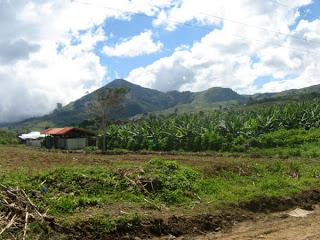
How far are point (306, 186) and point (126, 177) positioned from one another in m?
6.93

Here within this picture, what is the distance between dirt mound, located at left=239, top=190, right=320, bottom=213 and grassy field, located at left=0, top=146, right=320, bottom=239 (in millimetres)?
38

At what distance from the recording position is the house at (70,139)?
54156mm

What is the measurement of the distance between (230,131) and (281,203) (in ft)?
84.0

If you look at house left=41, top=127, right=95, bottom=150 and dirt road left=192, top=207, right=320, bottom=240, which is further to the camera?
house left=41, top=127, right=95, bottom=150

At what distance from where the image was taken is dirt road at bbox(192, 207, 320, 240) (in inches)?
392

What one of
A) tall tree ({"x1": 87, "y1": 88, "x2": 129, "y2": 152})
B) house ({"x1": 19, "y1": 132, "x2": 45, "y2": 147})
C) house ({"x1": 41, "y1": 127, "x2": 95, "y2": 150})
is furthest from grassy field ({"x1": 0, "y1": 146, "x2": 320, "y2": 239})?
house ({"x1": 19, "y1": 132, "x2": 45, "y2": 147})

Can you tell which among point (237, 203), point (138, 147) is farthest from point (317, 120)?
point (237, 203)

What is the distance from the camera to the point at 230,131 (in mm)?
39156

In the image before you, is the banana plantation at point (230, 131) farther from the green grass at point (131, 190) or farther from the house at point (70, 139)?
the green grass at point (131, 190)

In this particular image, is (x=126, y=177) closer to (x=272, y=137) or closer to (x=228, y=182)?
(x=228, y=182)

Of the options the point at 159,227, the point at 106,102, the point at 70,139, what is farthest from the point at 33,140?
the point at 159,227

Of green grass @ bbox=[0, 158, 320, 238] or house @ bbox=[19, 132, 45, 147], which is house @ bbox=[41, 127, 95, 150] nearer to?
house @ bbox=[19, 132, 45, 147]

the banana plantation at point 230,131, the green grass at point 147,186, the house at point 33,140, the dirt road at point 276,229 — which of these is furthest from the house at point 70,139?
the dirt road at point 276,229

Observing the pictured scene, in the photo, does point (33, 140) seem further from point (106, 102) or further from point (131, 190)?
point (131, 190)
